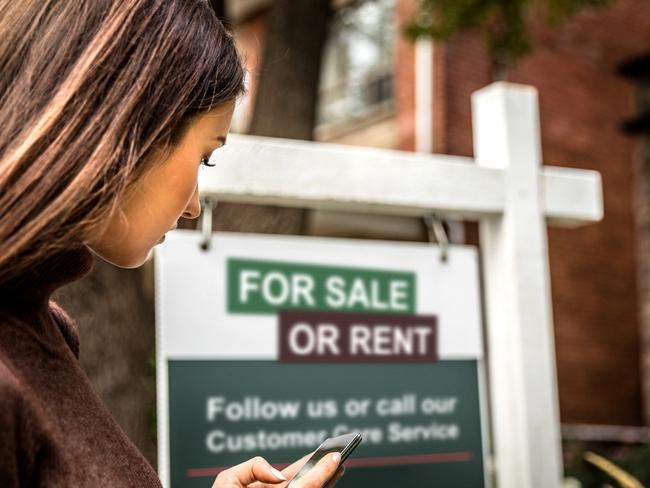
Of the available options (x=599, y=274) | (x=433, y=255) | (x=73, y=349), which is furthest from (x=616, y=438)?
(x=73, y=349)

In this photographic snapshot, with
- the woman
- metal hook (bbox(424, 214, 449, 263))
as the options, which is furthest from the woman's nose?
metal hook (bbox(424, 214, 449, 263))

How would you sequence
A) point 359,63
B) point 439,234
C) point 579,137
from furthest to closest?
point 359,63 → point 579,137 → point 439,234

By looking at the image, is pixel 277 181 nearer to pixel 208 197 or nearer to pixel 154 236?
pixel 208 197

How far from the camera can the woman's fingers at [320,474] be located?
1116mm

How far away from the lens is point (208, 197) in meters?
1.94

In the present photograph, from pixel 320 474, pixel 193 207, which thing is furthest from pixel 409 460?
pixel 193 207

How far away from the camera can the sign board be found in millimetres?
1782

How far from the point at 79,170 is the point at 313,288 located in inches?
44.3

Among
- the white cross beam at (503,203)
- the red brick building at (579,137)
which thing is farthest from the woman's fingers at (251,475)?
the red brick building at (579,137)

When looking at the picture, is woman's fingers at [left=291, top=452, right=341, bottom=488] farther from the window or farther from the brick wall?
the window

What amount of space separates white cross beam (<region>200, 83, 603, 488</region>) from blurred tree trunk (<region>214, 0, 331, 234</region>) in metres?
1.58

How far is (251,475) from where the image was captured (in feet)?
4.29

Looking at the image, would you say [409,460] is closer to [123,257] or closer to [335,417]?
[335,417]

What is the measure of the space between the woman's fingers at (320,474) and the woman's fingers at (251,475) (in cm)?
15
